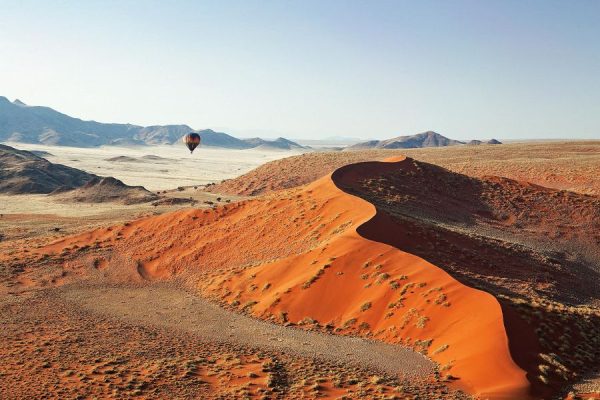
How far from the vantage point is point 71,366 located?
1909 centimetres

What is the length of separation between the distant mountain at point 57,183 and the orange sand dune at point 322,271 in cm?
3406

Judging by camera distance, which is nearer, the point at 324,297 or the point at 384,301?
the point at 384,301

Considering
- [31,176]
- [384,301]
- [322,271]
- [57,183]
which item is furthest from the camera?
[57,183]

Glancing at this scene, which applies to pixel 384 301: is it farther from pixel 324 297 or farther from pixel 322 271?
pixel 322 271

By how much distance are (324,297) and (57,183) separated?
85.5 meters

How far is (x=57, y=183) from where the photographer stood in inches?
3784

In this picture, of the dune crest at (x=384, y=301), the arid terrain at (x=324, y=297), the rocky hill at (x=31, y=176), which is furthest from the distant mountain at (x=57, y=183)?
the dune crest at (x=384, y=301)

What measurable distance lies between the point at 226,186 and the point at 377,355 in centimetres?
5856

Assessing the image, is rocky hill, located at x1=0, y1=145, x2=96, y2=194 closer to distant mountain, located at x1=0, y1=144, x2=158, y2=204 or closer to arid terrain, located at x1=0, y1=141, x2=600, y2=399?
distant mountain, located at x1=0, y1=144, x2=158, y2=204

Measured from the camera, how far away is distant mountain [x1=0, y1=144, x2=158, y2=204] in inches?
2904

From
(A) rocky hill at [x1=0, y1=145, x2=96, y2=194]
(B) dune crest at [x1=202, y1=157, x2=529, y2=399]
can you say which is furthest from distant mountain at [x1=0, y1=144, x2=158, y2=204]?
(B) dune crest at [x1=202, y1=157, x2=529, y2=399]

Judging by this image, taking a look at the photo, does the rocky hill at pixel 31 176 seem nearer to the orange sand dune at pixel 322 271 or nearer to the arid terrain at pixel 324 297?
the arid terrain at pixel 324 297

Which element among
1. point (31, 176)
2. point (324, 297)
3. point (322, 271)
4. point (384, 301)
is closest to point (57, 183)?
point (31, 176)

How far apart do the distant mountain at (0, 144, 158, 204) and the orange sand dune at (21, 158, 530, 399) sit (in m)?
34.1
